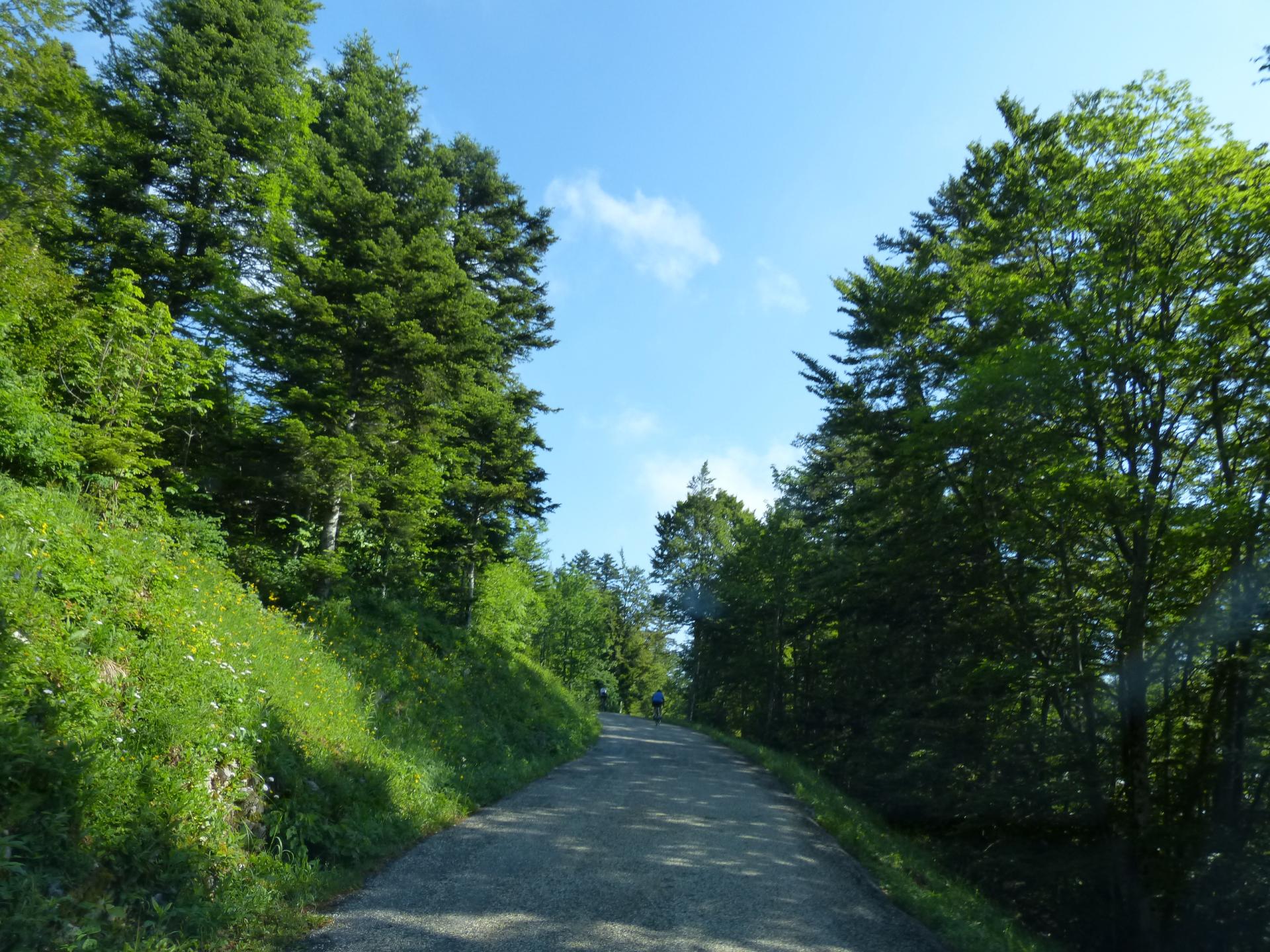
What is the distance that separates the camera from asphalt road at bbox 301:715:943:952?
561cm

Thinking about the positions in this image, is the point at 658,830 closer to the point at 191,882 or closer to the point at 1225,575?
the point at 191,882

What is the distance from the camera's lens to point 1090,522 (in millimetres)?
12500

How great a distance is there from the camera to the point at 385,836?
25.0ft

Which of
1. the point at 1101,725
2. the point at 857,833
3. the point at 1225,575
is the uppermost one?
the point at 1225,575

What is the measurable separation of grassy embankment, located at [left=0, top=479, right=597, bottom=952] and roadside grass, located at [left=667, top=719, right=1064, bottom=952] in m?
5.23

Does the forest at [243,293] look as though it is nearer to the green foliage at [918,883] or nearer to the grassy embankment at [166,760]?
the grassy embankment at [166,760]

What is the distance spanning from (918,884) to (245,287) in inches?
630

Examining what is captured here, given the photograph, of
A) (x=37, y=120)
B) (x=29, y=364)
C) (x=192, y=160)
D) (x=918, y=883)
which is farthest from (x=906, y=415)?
(x=37, y=120)

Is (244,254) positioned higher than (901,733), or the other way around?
(244,254)

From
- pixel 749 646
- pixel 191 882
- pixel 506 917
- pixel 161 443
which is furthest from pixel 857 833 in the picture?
pixel 749 646

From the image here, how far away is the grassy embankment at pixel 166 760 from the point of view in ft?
14.4

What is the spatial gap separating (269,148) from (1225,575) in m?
20.7

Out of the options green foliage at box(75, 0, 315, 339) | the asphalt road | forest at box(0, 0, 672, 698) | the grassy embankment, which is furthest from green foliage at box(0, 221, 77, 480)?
the asphalt road

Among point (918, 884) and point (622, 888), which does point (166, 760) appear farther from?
point (918, 884)
